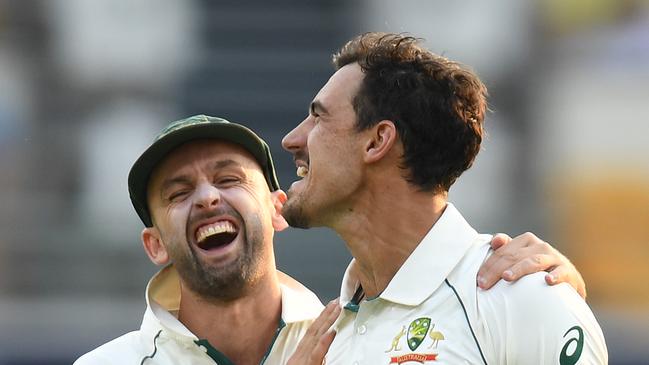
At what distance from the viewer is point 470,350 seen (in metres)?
3.33

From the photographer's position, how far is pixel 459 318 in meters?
3.38

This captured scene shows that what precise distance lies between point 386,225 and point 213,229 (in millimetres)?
658

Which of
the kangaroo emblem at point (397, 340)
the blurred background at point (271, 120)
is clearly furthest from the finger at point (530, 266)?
the blurred background at point (271, 120)

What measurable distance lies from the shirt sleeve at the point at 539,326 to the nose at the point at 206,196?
1075mm

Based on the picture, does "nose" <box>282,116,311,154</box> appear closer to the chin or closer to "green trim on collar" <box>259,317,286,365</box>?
the chin

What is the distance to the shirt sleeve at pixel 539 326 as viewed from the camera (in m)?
3.24

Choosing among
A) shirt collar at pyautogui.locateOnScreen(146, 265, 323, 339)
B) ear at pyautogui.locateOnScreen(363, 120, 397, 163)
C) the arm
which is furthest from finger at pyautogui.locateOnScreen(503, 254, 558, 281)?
shirt collar at pyautogui.locateOnScreen(146, 265, 323, 339)

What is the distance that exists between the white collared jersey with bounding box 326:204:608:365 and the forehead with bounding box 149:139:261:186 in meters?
0.72

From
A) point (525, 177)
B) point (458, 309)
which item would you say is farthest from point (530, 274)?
point (525, 177)

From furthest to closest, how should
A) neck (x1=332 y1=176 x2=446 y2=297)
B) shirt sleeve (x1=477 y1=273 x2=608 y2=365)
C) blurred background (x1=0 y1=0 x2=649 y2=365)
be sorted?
blurred background (x1=0 y1=0 x2=649 y2=365) < neck (x1=332 y1=176 x2=446 y2=297) < shirt sleeve (x1=477 y1=273 x2=608 y2=365)

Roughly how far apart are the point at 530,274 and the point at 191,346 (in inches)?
45.6

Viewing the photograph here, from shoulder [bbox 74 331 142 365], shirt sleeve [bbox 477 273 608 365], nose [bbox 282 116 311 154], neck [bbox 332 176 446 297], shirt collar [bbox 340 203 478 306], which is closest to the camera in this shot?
shirt sleeve [bbox 477 273 608 365]

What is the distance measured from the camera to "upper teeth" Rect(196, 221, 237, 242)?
163 inches

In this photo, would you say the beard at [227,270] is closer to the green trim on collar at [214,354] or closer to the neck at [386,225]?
the green trim on collar at [214,354]
